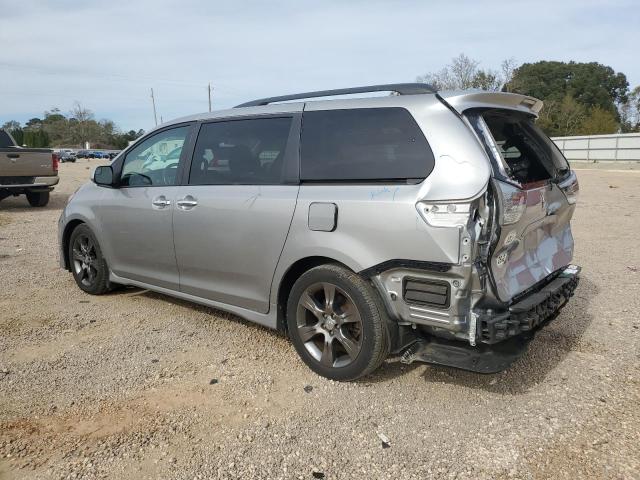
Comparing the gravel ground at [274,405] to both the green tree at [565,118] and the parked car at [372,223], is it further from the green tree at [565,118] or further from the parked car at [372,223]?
the green tree at [565,118]

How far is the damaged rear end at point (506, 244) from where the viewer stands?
9.73 feet

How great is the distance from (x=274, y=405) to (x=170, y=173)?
2.22 metres

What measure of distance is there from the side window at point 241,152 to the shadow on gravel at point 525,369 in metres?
1.61

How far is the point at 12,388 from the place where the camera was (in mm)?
3498

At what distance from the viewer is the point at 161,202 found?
176 inches

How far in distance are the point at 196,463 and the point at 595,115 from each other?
58504 mm

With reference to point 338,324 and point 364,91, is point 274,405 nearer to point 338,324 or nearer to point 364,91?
point 338,324

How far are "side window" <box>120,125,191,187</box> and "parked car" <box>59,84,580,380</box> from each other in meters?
0.03

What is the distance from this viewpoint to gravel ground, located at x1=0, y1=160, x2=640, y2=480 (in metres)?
2.73

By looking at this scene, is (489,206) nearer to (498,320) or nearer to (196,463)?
(498,320)

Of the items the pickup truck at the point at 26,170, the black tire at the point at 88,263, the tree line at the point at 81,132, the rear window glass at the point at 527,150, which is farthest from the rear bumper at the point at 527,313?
the tree line at the point at 81,132

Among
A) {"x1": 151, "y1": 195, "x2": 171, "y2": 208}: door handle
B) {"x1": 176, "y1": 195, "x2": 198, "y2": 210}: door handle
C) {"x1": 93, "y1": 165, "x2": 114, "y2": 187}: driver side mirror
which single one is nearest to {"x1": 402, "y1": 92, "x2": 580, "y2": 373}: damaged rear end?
{"x1": 176, "y1": 195, "x2": 198, "y2": 210}: door handle

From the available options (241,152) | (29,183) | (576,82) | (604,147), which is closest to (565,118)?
(576,82)

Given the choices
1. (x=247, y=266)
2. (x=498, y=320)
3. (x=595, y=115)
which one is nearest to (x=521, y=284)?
(x=498, y=320)
